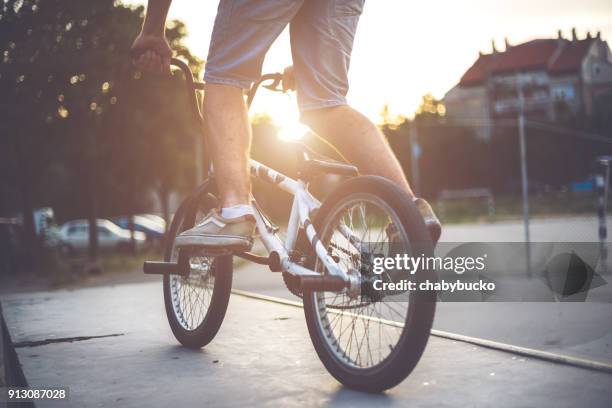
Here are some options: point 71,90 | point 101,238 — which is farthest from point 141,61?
point 101,238

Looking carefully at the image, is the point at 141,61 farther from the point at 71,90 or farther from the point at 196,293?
the point at 71,90

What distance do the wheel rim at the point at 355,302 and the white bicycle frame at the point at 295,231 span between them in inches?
1.7

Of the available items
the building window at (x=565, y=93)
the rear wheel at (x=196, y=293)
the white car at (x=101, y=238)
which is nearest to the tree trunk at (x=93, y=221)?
the white car at (x=101, y=238)

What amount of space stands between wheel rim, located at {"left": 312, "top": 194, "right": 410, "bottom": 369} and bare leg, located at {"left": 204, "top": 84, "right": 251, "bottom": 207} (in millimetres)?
374

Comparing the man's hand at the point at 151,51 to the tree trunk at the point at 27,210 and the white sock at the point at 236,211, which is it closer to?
the white sock at the point at 236,211

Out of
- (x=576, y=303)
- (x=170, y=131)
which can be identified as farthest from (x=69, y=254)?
(x=576, y=303)

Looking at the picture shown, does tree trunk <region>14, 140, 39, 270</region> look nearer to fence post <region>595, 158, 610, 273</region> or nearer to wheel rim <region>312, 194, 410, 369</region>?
fence post <region>595, 158, 610, 273</region>

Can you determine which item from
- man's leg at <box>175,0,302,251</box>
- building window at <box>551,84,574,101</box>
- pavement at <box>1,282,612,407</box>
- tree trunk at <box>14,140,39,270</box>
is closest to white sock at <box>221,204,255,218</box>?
man's leg at <box>175,0,302,251</box>

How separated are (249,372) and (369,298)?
17.9 inches

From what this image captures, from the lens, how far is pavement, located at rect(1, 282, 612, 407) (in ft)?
6.15

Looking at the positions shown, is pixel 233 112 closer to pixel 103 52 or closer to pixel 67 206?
pixel 103 52

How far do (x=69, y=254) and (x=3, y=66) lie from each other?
22.8m

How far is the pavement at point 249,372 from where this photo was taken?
1.87m

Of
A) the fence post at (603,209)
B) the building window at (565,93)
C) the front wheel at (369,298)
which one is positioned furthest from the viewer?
the building window at (565,93)
